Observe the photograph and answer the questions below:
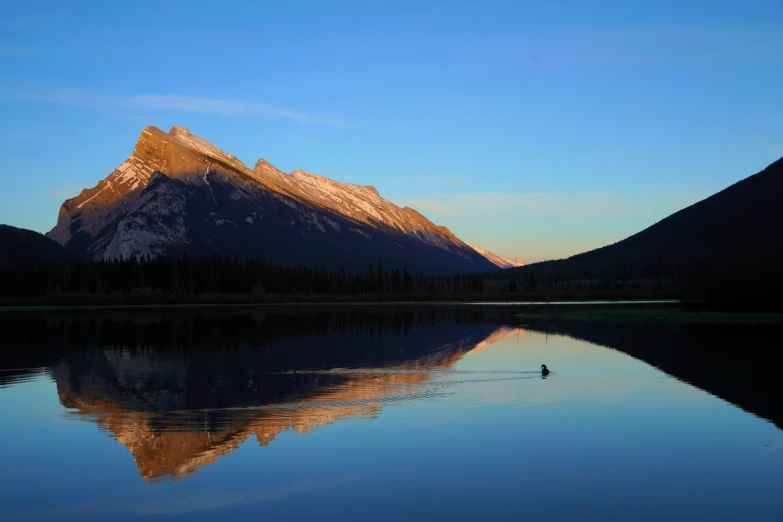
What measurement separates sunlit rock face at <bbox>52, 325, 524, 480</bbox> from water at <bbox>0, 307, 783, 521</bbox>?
15cm

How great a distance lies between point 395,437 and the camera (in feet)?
→ 91.6

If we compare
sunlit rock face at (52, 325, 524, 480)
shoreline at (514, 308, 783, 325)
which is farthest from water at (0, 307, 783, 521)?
shoreline at (514, 308, 783, 325)

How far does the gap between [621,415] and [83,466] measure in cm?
2126

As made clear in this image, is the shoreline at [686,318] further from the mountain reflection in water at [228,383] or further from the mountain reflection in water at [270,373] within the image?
the mountain reflection in water at [228,383]

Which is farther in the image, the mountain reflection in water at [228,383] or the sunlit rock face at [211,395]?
the mountain reflection in water at [228,383]

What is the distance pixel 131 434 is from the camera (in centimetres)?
2897

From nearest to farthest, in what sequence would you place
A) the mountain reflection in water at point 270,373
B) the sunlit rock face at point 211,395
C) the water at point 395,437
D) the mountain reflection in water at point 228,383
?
the water at point 395,437, the sunlit rock face at point 211,395, the mountain reflection in water at point 228,383, the mountain reflection in water at point 270,373

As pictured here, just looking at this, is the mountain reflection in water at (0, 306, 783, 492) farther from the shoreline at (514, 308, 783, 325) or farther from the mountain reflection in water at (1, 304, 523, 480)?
the shoreline at (514, 308, 783, 325)

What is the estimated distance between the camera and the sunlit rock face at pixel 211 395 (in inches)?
1086

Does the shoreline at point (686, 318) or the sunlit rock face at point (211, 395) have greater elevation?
the shoreline at point (686, 318)

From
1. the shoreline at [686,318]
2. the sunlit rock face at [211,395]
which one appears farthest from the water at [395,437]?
the shoreline at [686,318]

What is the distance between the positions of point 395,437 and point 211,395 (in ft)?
45.4

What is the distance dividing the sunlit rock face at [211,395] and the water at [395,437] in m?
0.15

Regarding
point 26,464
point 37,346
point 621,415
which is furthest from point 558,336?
point 26,464
